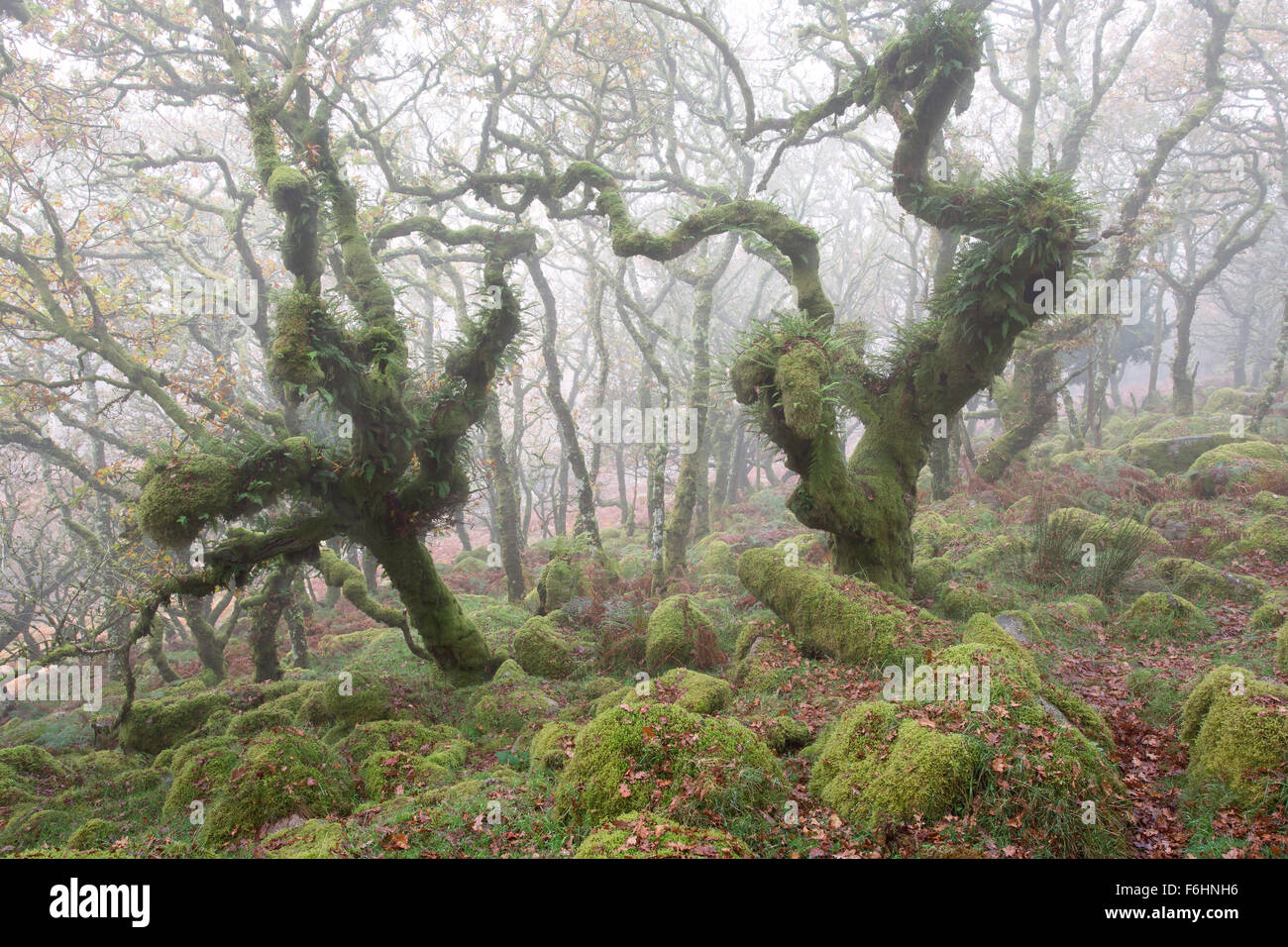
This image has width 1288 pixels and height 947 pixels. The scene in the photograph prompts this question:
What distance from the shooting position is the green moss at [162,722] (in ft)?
26.5

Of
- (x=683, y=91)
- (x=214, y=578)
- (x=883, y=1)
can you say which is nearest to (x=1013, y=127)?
(x=883, y=1)

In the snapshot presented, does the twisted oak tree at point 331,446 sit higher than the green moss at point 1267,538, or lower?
higher

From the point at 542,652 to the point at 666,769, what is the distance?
503 cm

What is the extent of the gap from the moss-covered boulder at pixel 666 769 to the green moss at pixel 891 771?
1.39ft

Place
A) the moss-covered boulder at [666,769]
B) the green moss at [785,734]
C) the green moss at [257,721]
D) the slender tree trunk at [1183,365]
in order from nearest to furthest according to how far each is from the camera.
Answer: the moss-covered boulder at [666,769], the green moss at [785,734], the green moss at [257,721], the slender tree trunk at [1183,365]

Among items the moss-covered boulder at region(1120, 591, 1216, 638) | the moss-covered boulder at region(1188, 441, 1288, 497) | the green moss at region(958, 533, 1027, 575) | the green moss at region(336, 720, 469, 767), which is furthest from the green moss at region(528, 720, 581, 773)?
the moss-covered boulder at region(1188, 441, 1288, 497)

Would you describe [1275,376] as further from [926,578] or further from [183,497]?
[183,497]

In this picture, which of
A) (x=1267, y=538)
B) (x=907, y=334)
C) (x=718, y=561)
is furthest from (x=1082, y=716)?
(x=718, y=561)

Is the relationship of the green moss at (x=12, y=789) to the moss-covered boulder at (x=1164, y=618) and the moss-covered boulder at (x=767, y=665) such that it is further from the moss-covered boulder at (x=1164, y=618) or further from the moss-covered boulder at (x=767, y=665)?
the moss-covered boulder at (x=1164, y=618)

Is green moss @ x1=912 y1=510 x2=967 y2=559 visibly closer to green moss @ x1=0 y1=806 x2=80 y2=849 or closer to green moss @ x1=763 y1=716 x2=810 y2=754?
green moss @ x1=763 y1=716 x2=810 y2=754

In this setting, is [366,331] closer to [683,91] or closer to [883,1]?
[683,91]

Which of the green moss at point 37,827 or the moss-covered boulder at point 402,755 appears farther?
the green moss at point 37,827

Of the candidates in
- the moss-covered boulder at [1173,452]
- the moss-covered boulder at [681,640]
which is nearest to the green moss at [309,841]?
the moss-covered boulder at [681,640]
